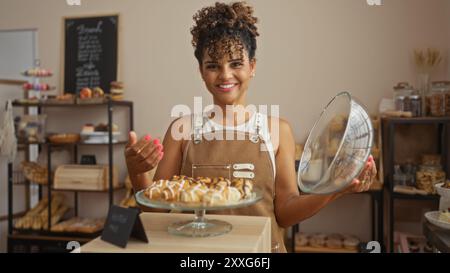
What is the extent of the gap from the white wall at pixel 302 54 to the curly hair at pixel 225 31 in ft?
5.53

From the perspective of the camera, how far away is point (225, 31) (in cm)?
120

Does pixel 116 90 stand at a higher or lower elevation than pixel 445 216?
higher

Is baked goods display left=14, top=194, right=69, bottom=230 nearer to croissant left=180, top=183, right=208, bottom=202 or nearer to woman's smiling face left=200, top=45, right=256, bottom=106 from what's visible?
woman's smiling face left=200, top=45, right=256, bottom=106

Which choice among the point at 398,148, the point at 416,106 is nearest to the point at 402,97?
the point at 416,106

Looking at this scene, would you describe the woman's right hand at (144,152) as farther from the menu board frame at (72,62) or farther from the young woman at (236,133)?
the menu board frame at (72,62)

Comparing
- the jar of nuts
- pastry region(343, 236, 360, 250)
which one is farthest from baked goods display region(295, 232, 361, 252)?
the jar of nuts

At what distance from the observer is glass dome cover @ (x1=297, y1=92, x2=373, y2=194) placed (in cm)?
74

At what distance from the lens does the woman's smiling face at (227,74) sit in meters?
1.17

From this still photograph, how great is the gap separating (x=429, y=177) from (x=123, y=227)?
2205 mm

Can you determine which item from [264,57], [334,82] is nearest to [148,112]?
[264,57]

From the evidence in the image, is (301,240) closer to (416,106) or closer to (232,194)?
(416,106)

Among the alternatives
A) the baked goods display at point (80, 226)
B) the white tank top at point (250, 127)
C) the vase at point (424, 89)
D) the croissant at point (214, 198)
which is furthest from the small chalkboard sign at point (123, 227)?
the baked goods display at point (80, 226)
